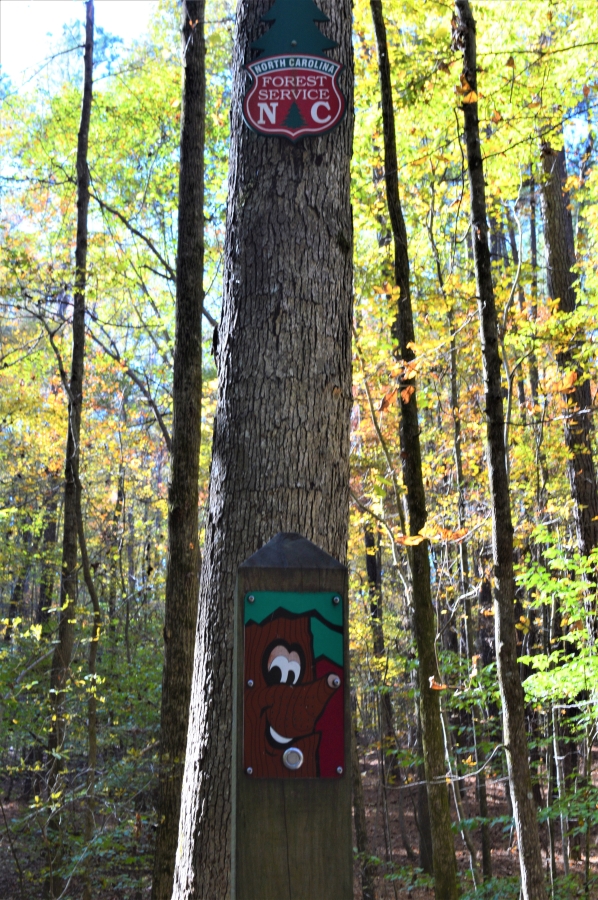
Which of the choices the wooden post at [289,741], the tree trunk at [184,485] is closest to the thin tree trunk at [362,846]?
the tree trunk at [184,485]

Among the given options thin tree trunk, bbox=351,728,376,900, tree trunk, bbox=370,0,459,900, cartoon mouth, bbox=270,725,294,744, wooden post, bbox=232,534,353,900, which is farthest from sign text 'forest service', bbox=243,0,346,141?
thin tree trunk, bbox=351,728,376,900

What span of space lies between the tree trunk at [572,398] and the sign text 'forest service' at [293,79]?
6866 mm

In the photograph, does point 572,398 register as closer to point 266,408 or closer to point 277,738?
point 266,408

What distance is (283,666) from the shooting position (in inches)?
57.1

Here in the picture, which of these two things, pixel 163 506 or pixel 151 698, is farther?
pixel 163 506

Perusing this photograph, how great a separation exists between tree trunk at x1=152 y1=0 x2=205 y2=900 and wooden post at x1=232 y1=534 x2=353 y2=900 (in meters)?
3.62

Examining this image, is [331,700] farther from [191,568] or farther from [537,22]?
[537,22]

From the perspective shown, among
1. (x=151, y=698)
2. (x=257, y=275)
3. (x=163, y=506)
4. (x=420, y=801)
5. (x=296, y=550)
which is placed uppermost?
(x=163, y=506)

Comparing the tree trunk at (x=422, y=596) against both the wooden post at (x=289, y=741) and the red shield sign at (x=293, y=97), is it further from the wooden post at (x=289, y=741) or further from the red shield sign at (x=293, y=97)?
the wooden post at (x=289, y=741)

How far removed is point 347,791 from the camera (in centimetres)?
145

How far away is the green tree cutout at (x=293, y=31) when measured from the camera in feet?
7.84

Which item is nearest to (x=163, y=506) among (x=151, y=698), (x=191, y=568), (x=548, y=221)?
(x=151, y=698)

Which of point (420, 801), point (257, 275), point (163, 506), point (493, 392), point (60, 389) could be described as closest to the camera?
point (257, 275)

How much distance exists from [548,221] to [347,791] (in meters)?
9.86
